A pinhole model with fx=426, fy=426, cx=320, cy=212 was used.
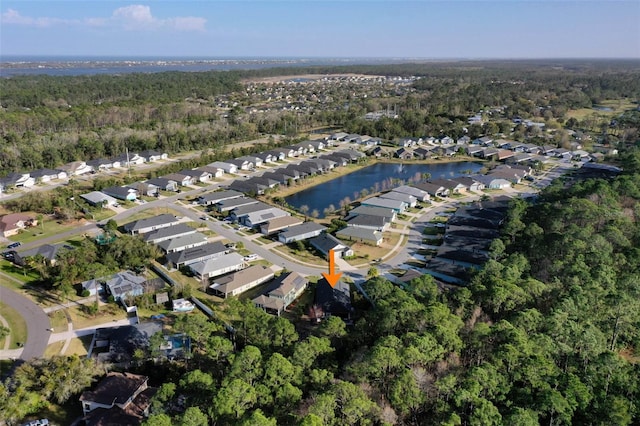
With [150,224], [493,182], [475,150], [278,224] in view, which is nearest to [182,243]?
[150,224]

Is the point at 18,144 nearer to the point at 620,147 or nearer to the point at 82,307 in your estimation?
the point at 82,307

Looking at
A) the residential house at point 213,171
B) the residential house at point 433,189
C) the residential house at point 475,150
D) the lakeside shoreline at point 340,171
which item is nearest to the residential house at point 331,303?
the lakeside shoreline at point 340,171

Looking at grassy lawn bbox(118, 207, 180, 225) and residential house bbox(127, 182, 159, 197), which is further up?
residential house bbox(127, 182, 159, 197)

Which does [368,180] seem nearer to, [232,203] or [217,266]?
[232,203]

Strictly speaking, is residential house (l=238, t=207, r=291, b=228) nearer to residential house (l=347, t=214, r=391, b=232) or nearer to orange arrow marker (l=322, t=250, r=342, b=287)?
residential house (l=347, t=214, r=391, b=232)

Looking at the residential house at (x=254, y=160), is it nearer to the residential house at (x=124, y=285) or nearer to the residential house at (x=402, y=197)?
the residential house at (x=402, y=197)

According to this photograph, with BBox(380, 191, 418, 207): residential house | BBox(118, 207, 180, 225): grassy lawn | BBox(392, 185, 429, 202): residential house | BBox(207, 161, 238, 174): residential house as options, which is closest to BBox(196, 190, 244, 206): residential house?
BBox(118, 207, 180, 225): grassy lawn
